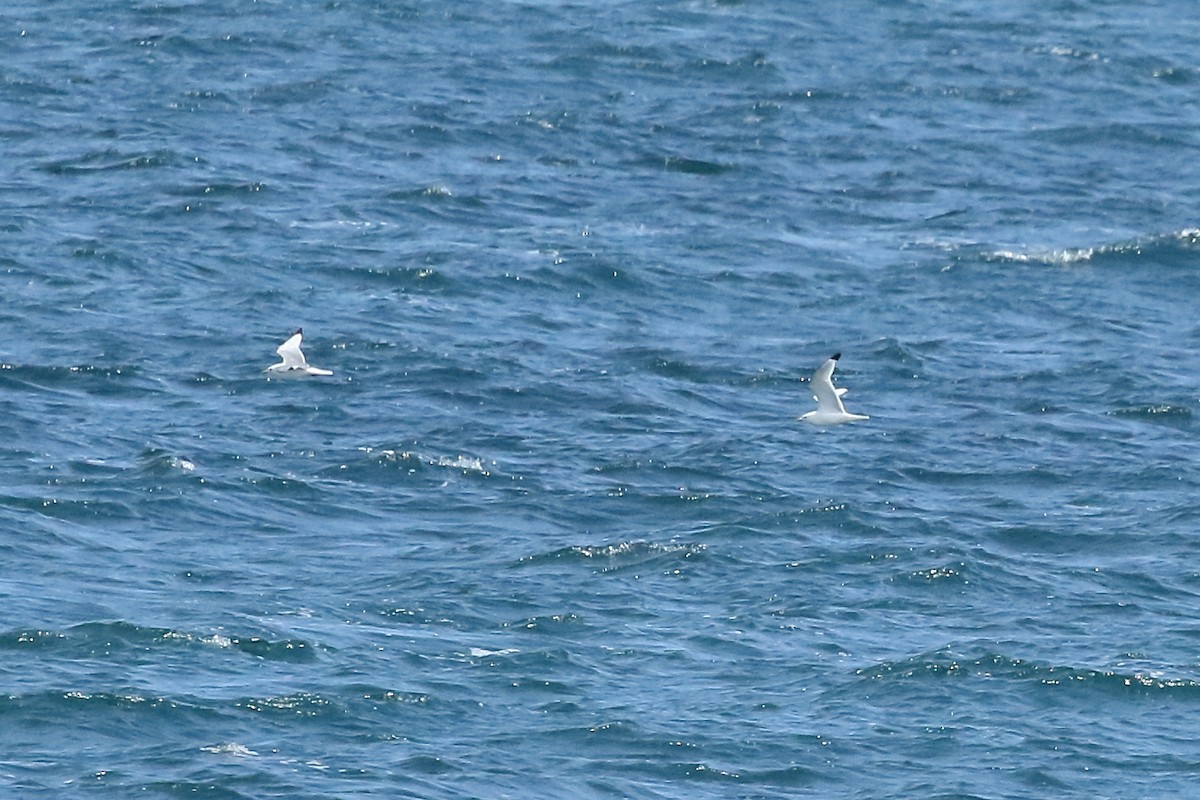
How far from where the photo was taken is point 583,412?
50.6 m

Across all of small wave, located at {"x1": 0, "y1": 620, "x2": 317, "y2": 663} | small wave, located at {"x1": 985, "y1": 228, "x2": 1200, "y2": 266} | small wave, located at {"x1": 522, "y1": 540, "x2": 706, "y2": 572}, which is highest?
small wave, located at {"x1": 985, "y1": 228, "x2": 1200, "y2": 266}

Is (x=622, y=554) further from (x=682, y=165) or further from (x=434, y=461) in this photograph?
(x=682, y=165)

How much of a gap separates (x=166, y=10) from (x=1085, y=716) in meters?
46.3

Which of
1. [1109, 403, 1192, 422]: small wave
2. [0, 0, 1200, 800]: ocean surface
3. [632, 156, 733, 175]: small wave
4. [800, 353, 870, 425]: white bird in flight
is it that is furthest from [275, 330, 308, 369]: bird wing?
[632, 156, 733, 175]: small wave

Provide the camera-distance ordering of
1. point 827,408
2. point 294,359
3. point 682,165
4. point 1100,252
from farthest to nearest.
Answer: point 682,165
point 1100,252
point 294,359
point 827,408

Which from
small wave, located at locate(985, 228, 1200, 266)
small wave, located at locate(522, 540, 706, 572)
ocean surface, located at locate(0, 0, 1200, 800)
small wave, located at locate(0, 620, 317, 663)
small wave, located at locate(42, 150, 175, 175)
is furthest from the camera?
small wave, located at locate(42, 150, 175, 175)

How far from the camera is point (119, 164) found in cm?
6375

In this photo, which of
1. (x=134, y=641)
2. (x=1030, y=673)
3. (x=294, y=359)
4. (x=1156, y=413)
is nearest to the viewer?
(x=134, y=641)

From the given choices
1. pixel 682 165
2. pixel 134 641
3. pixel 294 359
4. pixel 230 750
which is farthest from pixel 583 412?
pixel 682 165

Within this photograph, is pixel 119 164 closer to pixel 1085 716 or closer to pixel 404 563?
pixel 404 563

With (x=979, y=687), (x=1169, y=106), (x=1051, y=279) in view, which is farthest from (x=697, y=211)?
(x=979, y=687)

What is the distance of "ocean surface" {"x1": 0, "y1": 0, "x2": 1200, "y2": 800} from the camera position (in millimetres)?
38844

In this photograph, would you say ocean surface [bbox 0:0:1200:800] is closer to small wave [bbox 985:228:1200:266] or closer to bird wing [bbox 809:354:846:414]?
small wave [bbox 985:228:1200:266]

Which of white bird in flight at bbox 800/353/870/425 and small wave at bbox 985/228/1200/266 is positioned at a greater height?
white bird in flight at bbox 800/353/870/425
